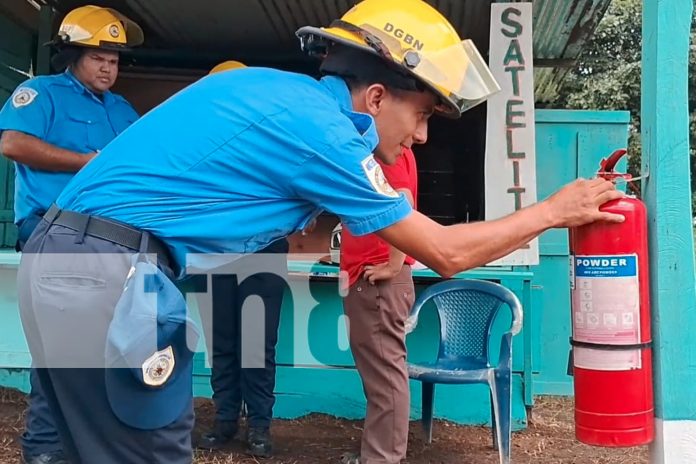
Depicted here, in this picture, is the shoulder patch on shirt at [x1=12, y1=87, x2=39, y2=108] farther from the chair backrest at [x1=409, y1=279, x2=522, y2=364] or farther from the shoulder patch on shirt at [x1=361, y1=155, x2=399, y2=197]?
the shoulder patch on shirt at [x1=361, y1=155, x2=399, y2=197]

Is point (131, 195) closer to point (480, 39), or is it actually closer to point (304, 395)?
point (304, 395)

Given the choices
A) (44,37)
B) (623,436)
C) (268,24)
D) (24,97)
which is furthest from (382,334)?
(44,37)

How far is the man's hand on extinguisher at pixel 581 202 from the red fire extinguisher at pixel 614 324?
7 cm

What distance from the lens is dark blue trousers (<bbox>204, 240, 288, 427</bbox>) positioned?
3.56 m

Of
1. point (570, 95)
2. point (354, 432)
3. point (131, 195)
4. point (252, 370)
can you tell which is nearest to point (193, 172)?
point (131, 195)

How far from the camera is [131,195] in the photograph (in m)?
1.51

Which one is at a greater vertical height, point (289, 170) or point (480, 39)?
point (480, 39)

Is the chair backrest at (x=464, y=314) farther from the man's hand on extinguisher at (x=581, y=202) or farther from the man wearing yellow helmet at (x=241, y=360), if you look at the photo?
the man's hand on extinguisher at (x=581, y=202)

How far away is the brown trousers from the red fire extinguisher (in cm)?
Answer: 101

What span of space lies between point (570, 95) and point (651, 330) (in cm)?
1477

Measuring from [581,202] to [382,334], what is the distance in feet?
4.32

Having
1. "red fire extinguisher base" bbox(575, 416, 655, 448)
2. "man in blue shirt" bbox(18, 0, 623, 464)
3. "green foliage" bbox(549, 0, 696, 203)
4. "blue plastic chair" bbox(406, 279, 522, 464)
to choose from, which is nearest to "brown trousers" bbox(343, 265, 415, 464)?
"blue plastic chair" bbox(406, 279, 522, 464)

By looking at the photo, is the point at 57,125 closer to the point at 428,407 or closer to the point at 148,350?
the point at 148,350

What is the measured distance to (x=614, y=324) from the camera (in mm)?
2070
